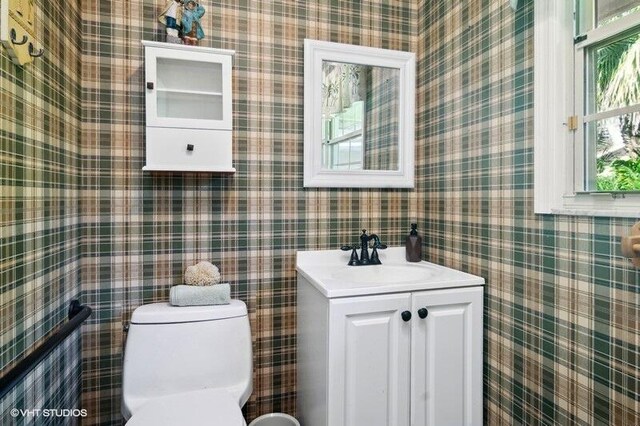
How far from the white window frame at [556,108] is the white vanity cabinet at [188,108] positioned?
1.15 m

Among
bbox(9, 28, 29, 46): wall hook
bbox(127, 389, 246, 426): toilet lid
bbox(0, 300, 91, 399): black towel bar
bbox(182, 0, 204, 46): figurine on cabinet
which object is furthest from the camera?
bbox(182, 0, 204, 46): figurine on cabinet

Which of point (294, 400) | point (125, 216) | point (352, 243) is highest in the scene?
point (125, 216)

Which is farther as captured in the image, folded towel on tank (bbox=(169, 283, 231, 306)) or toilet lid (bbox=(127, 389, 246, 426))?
folded towel on tank (bbox=(169, 283, 231, 306))

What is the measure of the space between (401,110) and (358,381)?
1294 millimetres

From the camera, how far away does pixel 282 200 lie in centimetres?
173

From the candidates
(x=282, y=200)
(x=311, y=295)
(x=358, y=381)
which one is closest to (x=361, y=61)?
(x=282, y=200)

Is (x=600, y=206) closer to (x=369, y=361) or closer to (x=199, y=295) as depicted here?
(x=369, y=361)

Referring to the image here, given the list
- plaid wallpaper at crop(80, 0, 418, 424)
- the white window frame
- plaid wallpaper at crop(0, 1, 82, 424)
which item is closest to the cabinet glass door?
plaid wallpaper at crop(80, 0, 418, 424)

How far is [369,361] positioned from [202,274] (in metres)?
0.75

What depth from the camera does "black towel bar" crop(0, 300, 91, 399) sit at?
83cm

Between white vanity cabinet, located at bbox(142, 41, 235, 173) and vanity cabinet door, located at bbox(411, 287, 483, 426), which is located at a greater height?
white vanity cabinet, located at bbox(142, 41, 235, 173)

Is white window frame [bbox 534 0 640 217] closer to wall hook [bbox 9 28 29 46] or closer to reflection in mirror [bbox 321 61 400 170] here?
reflection in mirror [bbox 321 61 400 170]

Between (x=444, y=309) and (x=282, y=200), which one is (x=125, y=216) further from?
(x=444, y=309)

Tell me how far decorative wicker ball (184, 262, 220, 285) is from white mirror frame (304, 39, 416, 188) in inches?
22.9
